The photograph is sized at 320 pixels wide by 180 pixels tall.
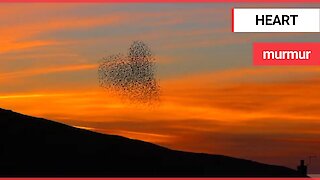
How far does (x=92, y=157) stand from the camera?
6531 cm

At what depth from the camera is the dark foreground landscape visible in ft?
199

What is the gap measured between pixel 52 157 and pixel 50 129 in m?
10.8

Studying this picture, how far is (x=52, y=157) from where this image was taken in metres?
62.7

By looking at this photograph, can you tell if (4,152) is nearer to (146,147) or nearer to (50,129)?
(50,129)

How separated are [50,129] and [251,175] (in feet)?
77.8

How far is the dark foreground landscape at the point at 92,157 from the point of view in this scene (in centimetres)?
6059

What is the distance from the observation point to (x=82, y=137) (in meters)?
72.2

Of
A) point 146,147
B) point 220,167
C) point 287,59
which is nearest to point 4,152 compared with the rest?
point 146,147

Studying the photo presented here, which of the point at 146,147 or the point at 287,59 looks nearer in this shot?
the point at 287,59

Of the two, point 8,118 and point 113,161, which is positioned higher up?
point 8,118

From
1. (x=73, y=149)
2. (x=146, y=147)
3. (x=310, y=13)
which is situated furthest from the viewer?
(x=146, y=147)

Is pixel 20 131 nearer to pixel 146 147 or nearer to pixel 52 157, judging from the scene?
pixel 52 157

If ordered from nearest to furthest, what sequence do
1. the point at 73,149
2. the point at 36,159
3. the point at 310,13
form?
the point at 310,13, the point at 36,159, the point at 73,149

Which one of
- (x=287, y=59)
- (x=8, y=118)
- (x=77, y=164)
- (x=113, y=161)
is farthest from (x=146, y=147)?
(x=287, y=59)
